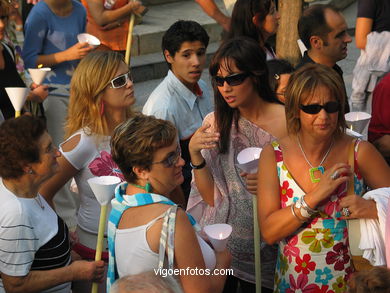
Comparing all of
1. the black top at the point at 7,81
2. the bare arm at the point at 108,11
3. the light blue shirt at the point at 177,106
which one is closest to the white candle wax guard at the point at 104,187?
the light blue shirt at the point at 177,106

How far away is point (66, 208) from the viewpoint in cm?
608

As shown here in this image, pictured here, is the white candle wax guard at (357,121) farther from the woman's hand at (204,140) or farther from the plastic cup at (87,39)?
the plastic cup at (87,39)

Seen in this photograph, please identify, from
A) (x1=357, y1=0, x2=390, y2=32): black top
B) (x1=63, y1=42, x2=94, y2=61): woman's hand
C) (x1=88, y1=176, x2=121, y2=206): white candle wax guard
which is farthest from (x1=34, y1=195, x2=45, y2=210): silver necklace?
(x1=357, y1=0, x2=390, y2=32): black top

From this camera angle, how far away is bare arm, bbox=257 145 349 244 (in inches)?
123

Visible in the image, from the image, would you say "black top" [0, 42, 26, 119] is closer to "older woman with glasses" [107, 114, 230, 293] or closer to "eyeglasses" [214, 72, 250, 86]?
"eyeglasses" [214, 72, 250, 86]

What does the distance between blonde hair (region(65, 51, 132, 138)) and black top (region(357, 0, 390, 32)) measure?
3.11m

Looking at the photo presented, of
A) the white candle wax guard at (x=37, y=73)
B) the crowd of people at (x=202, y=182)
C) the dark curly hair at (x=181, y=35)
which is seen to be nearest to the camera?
the crowd of people at (x=202, y=182)

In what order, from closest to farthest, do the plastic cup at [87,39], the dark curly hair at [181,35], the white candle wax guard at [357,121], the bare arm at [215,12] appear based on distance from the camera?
1. the white candle wax guard at [357,121]
2. the dark curly hair at [181,35]
3. the plastic cup at [87,39]
4. the bare arm at [215,12]

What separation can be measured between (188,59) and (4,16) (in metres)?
1.41

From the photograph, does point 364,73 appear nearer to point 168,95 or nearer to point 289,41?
point 289,41

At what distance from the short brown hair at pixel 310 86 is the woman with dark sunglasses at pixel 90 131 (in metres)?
1.10

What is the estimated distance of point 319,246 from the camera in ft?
10.9

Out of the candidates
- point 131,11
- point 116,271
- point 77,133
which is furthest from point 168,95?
point 131,11

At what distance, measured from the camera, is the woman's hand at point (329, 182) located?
3120mm
